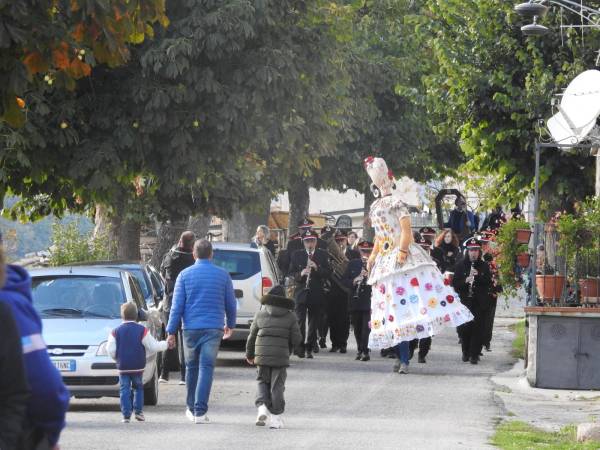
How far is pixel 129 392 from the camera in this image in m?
13.7

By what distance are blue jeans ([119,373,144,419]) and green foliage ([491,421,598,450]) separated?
323 centimetres

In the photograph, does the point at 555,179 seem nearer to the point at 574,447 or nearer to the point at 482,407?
the point at 482,407

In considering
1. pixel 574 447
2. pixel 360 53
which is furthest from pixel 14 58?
pixel 360 53

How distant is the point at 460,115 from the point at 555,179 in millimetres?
2220

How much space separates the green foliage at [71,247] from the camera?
26484 mm

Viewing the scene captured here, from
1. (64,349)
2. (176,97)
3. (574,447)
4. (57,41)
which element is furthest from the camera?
(176,97)

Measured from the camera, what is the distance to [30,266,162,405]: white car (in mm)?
14430

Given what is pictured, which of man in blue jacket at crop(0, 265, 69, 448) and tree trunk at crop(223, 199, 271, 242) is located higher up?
tree trunk at crop(223, 199, 271, 242)

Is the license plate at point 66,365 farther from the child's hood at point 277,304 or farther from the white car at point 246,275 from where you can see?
the white car at point 246,275

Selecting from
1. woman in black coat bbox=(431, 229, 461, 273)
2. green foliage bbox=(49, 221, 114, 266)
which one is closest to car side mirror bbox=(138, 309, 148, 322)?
woman in black coat bbox=(431, 229, 461, 273)

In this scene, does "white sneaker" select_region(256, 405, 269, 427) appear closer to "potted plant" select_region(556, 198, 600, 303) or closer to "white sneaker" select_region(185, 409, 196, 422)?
"white sneaker" select_region(185, 409, 196, 422)

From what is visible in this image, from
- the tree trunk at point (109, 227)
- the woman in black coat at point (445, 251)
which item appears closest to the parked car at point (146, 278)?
the woman in black coat at point (445, 251)

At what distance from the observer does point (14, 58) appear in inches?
515

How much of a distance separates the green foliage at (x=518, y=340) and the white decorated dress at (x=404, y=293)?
259 cm
